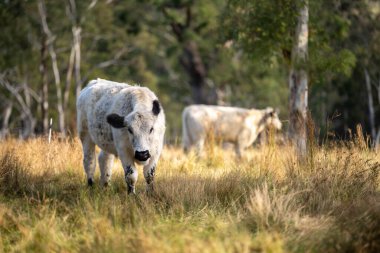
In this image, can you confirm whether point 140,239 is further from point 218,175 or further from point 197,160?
point 197,160

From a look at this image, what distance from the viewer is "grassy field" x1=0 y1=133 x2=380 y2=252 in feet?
19.1

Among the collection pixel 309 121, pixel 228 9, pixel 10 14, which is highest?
pixel 10 14

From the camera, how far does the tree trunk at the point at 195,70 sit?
32.9 meters

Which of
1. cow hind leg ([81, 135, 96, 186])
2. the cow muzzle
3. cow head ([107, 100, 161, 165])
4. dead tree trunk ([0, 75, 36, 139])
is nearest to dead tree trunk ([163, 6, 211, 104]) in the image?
dead tree trunk ([0, 75, 36, 139])

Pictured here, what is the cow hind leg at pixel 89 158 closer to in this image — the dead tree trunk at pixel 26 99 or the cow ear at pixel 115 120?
the cow ear at pixel 115 120

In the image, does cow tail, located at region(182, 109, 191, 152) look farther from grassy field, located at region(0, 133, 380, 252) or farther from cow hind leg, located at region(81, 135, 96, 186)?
grassy field, located at region(0, 133, 380, 252)

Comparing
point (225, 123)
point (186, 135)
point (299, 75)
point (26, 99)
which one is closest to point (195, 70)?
point (26, 99)

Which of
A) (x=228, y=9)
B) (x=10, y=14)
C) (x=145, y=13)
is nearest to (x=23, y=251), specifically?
(x=228, y=9)

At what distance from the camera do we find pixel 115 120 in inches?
311

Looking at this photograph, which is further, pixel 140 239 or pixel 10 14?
pixel 10 14

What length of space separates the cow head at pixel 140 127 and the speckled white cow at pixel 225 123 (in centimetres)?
962

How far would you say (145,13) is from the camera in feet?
111

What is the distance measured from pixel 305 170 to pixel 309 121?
0.76 meters

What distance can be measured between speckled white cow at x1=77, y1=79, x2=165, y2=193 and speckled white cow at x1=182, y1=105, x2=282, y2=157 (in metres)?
8.00
